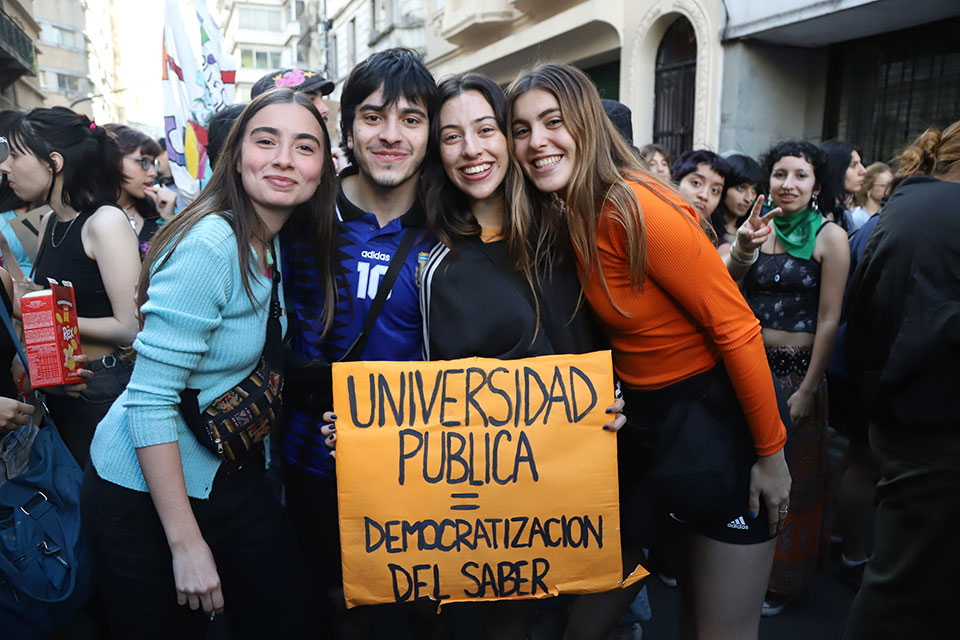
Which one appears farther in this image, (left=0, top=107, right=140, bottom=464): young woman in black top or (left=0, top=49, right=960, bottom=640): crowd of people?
(left=0, top=107, right=140, bottom=464): young woman in black top

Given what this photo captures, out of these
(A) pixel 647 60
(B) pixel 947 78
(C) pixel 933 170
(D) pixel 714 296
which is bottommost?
(D) pixel 714 296

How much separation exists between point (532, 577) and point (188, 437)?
3.58 ft

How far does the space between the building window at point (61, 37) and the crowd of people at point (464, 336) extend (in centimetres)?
6131

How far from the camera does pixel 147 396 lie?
1.72 metres

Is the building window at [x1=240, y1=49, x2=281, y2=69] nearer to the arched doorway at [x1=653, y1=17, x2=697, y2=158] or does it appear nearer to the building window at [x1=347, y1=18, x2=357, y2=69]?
the building window at [x1=347, y1=18, x2=357, y2=69]

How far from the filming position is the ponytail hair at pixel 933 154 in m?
2.23

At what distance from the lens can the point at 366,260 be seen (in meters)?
2.28

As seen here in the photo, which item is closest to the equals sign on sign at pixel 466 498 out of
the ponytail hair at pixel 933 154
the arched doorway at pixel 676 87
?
the ponytail hair at pixel 933 154

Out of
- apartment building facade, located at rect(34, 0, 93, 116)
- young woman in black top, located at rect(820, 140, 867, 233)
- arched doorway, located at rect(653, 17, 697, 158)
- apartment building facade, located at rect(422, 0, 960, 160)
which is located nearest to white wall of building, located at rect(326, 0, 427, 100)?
apartment building facade, located at rect(422, 0, 960, 160)

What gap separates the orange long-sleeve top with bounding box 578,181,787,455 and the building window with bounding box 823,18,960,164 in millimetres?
7287

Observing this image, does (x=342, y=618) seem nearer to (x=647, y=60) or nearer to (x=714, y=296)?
(x=714, y=296)

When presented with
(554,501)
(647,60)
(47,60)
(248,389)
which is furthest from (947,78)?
(47,60)

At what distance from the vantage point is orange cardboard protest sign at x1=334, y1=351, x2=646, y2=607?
186cm

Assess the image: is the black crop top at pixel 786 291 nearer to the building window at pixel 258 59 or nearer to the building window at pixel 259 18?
the building window at pixel 258 59
